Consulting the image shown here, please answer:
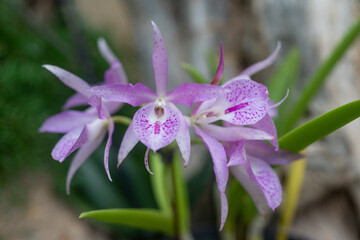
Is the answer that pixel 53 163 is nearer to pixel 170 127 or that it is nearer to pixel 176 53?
pixel 176 53

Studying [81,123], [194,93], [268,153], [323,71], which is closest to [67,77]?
[81,123]

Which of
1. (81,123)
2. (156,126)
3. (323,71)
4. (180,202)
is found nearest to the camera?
(156,126)

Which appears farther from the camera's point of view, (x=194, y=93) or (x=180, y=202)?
(x=180, y=202)

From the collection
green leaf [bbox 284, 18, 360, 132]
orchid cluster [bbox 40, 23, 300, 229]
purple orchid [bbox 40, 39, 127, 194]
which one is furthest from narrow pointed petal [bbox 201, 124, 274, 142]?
green leaf [bbox 284, 18, 360, 132]

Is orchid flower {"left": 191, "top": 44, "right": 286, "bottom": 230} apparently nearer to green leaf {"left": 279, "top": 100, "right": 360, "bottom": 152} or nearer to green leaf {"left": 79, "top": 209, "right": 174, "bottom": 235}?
green leaf {"left": 279, "top": 100, "right": 360, "bottom": 152}

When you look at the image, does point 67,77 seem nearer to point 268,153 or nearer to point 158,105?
point 158,105

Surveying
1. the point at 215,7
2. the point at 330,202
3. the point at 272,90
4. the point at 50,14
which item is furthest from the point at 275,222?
the point at 50,14

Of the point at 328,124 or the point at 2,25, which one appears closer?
the point at 328,124

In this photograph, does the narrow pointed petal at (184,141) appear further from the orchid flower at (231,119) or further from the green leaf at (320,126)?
the green leaf at (320,126)
